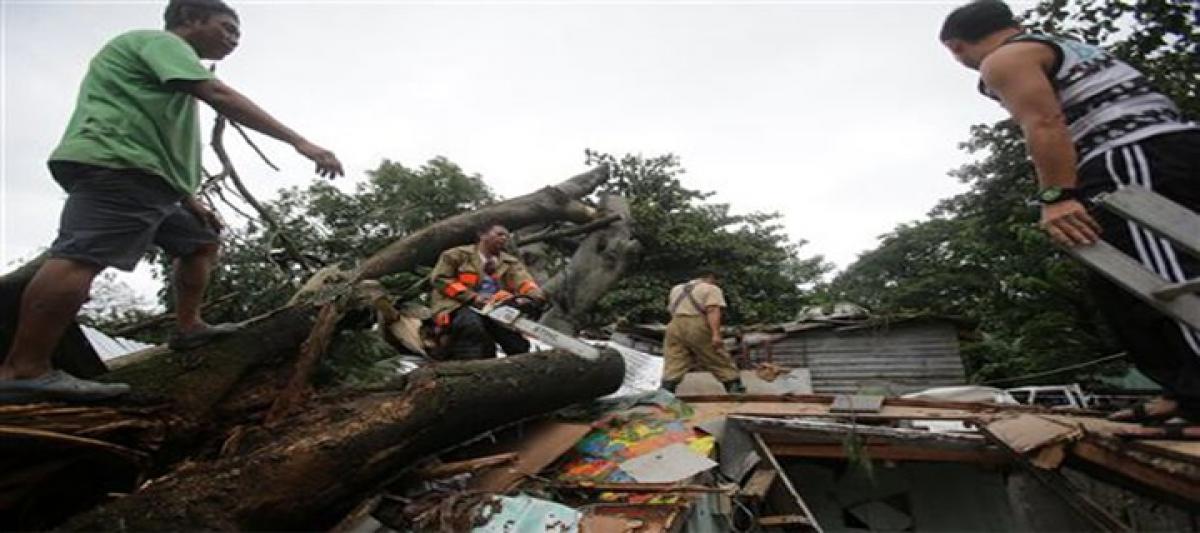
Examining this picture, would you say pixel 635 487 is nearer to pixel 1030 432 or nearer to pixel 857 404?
pixel 1030 432

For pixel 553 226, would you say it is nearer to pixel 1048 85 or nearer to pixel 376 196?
pixel 1048 85

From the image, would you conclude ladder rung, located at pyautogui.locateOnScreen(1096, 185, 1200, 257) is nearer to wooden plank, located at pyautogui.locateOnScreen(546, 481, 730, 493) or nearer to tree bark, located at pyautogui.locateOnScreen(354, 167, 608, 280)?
wooden plank, located at pyautogui.locateOnScreen(546, 481, 730, 493)

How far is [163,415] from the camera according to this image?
187cm

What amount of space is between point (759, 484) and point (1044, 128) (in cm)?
190

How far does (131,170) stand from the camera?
6.05ft

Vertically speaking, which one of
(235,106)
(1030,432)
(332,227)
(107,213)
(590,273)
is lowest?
(1030,432)

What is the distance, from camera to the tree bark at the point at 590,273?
23.2ft

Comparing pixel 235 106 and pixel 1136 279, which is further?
pixel 235 106

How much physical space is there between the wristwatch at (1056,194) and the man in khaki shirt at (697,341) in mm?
4038

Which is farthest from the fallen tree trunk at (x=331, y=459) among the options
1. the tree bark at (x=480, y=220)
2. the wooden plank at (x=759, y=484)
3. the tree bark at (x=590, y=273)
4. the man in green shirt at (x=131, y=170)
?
the tree bark at (x=590, y=273)

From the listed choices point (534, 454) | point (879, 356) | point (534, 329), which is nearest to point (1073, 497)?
point (534, 454)

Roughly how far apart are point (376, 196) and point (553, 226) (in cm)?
1214

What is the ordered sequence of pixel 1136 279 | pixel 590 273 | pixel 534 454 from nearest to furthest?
1. pixel 1136 279
2. pixel 534 454
3. pixel 590 273

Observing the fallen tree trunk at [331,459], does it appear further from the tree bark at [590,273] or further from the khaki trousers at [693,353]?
the tree bark at [590,273]
